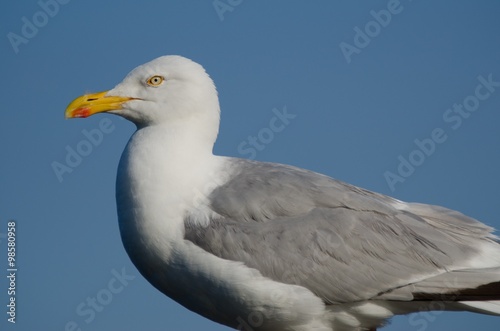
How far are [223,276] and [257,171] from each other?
1.16m

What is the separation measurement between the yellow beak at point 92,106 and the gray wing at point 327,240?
55.0 inches

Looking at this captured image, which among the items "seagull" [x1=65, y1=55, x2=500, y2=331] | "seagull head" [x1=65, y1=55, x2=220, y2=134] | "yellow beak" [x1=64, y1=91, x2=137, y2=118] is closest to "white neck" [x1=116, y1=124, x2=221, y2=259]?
"seagull" [x1=65, y1=55, x2=500, y2=331]

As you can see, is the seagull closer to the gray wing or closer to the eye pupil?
the gray wing

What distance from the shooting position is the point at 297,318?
822 cm

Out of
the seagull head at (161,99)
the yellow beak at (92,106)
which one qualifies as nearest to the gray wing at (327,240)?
the seagull head at (161,99)

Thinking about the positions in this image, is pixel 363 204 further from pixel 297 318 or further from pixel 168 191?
pixel 168 191

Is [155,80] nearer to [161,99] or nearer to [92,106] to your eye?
[161,99]

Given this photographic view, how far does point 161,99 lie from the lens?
9.15 metres

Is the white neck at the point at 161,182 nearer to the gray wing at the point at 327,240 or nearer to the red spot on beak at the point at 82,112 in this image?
the gray wing at the point at 327,240

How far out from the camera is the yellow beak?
30.1 feet

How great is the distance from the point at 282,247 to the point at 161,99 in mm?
1992

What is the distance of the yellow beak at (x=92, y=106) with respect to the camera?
9188mm

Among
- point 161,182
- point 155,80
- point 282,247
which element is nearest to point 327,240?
point 282,247

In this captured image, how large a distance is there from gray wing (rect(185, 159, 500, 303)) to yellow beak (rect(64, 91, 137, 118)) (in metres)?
1.40
